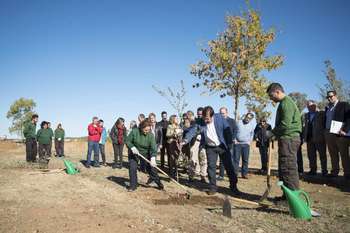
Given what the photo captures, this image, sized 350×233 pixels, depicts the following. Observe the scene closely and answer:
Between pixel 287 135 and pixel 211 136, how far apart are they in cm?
213

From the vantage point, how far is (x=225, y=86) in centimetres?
1773

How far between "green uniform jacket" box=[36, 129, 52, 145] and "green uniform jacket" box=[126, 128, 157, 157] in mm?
7990

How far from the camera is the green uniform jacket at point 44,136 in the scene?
602 inches

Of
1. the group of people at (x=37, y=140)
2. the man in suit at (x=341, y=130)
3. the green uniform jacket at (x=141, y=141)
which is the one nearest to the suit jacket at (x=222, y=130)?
the green uniform jacket at (x=141, y=141)

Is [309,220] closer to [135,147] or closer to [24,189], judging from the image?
[135,147]

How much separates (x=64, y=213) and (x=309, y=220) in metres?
4.26

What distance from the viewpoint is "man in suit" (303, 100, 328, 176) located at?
390 inches

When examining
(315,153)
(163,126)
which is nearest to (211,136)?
(315,153)

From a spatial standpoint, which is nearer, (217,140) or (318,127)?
(217,140)

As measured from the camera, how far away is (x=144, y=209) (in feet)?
21.5

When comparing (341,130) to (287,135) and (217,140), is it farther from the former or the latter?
(217,140)

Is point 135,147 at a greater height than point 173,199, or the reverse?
point 135,147

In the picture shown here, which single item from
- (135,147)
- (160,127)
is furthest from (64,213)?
(160,127)

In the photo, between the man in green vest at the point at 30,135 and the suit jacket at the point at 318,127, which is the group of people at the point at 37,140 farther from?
the suit jacket at the point at 318,127
